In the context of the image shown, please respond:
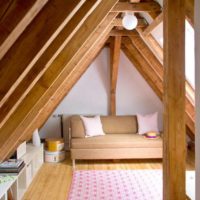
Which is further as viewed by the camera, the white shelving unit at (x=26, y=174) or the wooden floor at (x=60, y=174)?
the wooden floor at (x=60, y=174)

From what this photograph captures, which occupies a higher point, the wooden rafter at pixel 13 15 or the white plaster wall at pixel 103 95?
the wooden rafter at pixel 13 15

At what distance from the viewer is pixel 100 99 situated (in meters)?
6.43

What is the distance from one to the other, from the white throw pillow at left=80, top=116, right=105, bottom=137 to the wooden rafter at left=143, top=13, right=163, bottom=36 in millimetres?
2386

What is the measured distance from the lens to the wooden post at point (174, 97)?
208 centimetres

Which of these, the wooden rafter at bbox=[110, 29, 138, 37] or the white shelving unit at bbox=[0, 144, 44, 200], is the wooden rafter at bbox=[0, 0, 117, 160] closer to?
the white shelving unit at bbox=[0, 144, 44, 200]

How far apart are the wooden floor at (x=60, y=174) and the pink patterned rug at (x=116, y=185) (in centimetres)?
16

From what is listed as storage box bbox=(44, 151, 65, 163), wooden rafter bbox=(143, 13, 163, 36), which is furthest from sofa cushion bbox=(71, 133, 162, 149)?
wooden rafter bbox=(143, 13, 163, 36)

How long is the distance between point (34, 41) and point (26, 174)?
2924mm

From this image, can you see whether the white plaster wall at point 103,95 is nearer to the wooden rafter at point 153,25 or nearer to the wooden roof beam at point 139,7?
the wooden rafter at point 153,25

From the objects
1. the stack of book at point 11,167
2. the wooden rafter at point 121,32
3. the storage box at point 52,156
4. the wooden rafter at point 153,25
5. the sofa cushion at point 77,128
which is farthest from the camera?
the sofa cushion at point 77,128

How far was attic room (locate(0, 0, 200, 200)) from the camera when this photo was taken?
1576 millimetres

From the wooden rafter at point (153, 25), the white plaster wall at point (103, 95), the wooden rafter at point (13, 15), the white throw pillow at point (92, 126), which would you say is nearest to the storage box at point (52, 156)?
the white throw pillow at point (92, 126)

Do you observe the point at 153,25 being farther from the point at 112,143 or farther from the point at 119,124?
the point at 119,124

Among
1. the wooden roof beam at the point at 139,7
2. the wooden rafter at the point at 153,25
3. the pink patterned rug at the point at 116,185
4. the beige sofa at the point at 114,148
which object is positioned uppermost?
the wooden roof beam at the point at 139,7
